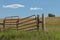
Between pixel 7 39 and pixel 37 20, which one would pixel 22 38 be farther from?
pixel 37 20

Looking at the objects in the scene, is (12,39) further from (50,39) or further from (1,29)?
(1,29)

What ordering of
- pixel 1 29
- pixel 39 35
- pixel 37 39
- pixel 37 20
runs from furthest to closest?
pixel 1 29
pixel 37 20
pixel 39 35
pixel 37 39

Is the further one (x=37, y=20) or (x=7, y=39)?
(x=37, y=20)

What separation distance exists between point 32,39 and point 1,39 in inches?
89.1

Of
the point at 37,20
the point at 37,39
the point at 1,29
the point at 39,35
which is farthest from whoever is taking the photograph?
the point at 1,29

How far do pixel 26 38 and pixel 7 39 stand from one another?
3.85 feet

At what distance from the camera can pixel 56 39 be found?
13188mm

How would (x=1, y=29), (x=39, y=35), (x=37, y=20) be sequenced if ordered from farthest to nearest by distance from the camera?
→ 1. (x=1, y=29)
2. (x=37, y=20)
3. (x=39, y=35)

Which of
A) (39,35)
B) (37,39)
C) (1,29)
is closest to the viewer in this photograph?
(37,39)

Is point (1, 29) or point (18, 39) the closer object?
point (18, 39)

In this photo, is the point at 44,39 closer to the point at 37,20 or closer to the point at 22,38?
the point at 22,38

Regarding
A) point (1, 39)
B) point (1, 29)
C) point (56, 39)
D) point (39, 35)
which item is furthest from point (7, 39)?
point (1, 29)

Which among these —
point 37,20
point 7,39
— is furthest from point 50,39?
point 37,20

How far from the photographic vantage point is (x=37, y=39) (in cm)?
1284
